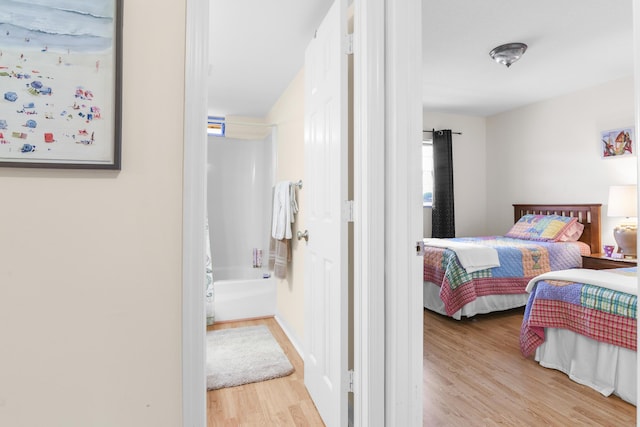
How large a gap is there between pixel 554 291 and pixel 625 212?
5.91 feet

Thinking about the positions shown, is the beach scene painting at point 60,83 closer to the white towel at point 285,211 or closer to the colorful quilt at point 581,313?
the white towel at point 285,211

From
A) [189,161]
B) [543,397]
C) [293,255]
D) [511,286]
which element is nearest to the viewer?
[189,161]

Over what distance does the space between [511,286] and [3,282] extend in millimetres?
3753

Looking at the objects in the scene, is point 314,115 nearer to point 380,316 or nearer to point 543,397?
point 380,316

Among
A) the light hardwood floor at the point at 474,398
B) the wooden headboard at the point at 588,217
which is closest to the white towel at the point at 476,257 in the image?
the light hardwood floor at the point at 474,398

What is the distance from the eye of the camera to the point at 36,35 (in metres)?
0.99

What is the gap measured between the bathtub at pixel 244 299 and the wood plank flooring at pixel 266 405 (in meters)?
1.16

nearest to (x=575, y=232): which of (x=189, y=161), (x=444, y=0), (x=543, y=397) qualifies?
(x=543, y=397)

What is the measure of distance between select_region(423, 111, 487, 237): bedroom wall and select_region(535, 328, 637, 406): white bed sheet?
9.43 ft

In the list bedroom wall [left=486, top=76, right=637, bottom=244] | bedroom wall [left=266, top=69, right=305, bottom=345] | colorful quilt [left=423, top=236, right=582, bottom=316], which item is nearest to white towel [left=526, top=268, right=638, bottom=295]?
colorful quilt [left=423, top=236, right=582, bottom=316]

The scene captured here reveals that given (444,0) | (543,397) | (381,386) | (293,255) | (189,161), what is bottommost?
(543,397)

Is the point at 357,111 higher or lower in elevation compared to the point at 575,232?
higher

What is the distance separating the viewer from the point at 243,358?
8.14 ft

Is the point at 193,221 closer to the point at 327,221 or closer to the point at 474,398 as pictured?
the point at 327,221
